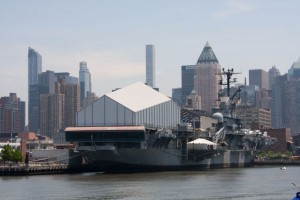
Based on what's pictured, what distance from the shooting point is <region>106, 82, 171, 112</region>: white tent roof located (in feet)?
471

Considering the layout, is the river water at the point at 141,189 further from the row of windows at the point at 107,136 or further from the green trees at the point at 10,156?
the green trees at the point at 10,156

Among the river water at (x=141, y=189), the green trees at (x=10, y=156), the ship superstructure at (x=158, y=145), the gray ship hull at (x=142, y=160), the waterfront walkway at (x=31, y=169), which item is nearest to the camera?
the river water at (x=141, y=189)

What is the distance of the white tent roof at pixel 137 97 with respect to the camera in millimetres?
143500

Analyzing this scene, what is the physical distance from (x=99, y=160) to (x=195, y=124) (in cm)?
3697

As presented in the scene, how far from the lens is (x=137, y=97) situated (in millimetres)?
149375

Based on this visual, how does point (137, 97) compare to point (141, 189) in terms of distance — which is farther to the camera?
point (137, 97)

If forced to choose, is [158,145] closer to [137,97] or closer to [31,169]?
[137,97]

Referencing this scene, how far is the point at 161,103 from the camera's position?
152625 mm

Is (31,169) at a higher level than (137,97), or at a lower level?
lower

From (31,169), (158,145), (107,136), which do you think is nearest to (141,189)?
(31,169)

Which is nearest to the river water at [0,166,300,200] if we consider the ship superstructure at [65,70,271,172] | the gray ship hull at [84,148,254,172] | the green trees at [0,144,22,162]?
the gray ship hull at [84,148,254,172]

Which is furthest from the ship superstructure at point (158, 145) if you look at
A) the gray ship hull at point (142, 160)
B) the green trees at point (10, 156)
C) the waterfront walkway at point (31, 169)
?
the green trees at point (10, 156)

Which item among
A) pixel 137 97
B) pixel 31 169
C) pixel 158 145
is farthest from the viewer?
pixel 137 97

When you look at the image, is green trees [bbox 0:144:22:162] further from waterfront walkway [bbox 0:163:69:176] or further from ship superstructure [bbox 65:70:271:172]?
waterfront walkway [bbox 0:163:69:176]
